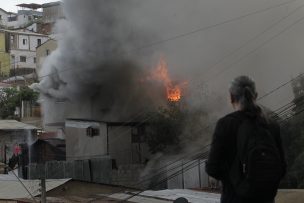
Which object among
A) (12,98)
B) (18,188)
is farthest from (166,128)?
(12,98)

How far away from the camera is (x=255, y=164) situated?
2.67 m

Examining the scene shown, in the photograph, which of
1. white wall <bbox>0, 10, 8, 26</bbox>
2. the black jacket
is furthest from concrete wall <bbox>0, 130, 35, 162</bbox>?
white wall <bbox>0, 10, 8, 26</bbox>

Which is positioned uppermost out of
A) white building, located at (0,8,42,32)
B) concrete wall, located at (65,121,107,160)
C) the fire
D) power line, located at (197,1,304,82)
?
white building, located at (0,8,42,32)

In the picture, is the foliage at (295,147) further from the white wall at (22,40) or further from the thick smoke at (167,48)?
the white wall at (22,40)

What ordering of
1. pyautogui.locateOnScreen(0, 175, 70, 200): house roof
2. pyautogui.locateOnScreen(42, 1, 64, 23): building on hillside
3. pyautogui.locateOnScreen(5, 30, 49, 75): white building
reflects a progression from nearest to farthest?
pyautogui.locateOnScreen(0, 175, 70, 200): house roof < pyautogui.locateOnScreen(5, 30, 49, 75): white building < pyautogui.locateOnScreen(42, 1, 64, 23): building on hillside

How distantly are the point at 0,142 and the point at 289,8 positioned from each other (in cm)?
1636

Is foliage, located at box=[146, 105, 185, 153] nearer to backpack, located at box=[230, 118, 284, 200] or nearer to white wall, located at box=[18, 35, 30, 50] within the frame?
backpack, located at box=[230, 118, 284, 200]

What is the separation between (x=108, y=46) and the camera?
26312mm

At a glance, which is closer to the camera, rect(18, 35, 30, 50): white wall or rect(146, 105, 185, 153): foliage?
rect(146, 105, 185, 153): foliage

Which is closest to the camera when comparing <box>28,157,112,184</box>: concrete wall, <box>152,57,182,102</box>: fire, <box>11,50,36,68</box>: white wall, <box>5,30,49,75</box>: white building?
<box>28,157,112,184</box>: concrete wall

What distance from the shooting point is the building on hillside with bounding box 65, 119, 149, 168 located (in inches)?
1022

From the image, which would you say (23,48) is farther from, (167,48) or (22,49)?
(167,48)

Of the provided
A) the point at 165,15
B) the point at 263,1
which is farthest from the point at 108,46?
the point at 263,1

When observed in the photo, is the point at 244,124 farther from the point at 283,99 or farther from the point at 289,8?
the point at 289,8
